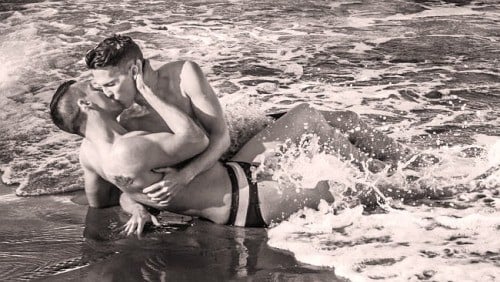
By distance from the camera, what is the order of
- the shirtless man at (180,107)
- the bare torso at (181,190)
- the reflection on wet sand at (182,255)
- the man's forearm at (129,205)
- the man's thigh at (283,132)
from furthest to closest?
the man's thigh at (283,132) → the man's forearm at (129,205) → the shirtless man at (180,107) → the bare torso at (181,190) → the reflection on wet sand at (182,255)

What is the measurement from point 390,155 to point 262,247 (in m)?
1.27

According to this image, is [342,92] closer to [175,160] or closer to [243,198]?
[243,198]

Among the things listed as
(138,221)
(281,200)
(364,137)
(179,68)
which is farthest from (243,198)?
(364,137)

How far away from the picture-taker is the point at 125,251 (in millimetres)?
4922

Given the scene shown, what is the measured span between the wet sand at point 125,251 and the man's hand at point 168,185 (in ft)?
0.99

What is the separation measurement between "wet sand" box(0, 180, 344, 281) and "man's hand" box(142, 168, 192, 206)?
30cm

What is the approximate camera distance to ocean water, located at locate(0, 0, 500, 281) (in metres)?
4.93

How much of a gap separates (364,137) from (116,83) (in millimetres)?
1783

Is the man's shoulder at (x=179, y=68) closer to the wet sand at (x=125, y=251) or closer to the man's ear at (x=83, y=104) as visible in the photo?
the man's ear at (x=83, y=104)

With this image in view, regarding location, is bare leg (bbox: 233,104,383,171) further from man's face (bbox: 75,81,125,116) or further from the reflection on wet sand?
man's face (bbox: 75,81,125,116)

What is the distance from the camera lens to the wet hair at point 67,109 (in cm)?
470

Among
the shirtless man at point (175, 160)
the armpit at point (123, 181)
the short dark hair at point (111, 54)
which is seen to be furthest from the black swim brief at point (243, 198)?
the short dark hair at point (111, 54)

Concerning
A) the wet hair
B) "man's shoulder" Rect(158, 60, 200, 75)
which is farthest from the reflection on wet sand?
"man's shoulder" Rect(158, 60, 200, 75)

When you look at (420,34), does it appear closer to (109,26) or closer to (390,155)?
(109,26)
